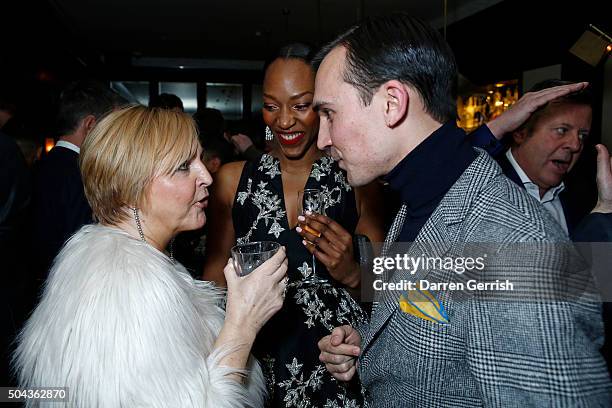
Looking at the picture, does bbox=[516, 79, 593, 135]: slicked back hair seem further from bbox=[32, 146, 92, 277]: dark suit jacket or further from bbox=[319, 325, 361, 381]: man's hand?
bbox=[32, 146, 92, 277]: dark suit jacket

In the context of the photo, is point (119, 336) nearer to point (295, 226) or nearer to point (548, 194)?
point (295, 226)

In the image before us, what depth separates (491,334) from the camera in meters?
0.90

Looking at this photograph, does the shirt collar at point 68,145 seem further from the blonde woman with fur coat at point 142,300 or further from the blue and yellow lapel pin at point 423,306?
the blue and yellow lapel pin at point 423,306

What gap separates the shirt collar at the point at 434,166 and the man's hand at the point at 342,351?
477 mm

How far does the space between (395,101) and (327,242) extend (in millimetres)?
715

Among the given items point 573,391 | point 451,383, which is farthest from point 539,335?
point 451,383

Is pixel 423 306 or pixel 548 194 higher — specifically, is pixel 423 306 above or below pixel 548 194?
below

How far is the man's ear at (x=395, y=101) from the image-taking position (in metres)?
1.19

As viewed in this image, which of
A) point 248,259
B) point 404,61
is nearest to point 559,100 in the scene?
point 404,61

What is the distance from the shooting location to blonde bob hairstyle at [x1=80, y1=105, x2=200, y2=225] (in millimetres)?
1399

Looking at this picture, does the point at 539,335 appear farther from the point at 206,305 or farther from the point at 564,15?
the point at 564,15

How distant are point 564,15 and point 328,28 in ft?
13.8

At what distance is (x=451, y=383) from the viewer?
3.40 ft

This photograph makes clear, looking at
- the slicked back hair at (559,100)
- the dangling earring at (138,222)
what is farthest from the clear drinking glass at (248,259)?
the slicked back hair at (559,100)
